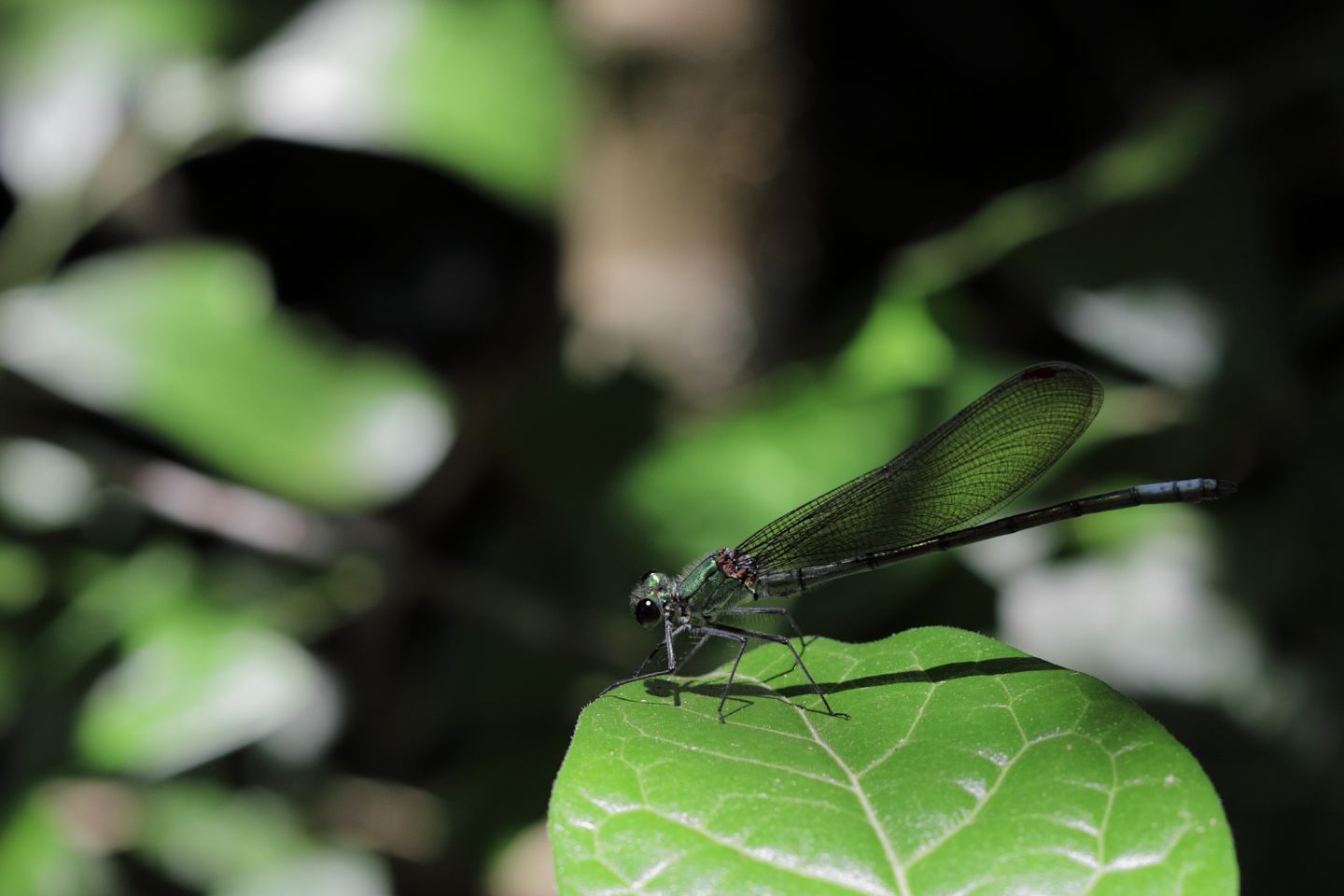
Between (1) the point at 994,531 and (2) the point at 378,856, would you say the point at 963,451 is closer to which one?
(1) the point at 994,531

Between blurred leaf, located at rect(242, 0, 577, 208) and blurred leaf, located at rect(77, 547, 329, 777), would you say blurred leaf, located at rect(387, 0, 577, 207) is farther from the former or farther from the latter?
blurred leaf, located at rect(77, 547, 329, 777)

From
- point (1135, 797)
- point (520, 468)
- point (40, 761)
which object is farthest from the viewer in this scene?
point (520, 468)

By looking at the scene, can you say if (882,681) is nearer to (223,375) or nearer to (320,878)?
(223,375)

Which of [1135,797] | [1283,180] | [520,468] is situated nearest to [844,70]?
[1283,180]

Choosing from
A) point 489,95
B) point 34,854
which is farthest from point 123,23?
point 34,854

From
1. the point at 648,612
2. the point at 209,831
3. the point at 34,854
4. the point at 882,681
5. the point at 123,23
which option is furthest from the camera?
the point at 209,831

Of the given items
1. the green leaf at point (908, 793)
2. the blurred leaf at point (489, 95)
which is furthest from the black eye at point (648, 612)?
the blurred leaf at point (489, 95)

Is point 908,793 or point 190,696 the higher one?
point 190,696

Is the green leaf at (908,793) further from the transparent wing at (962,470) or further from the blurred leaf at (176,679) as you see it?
the blurred leaf at (176,679)
